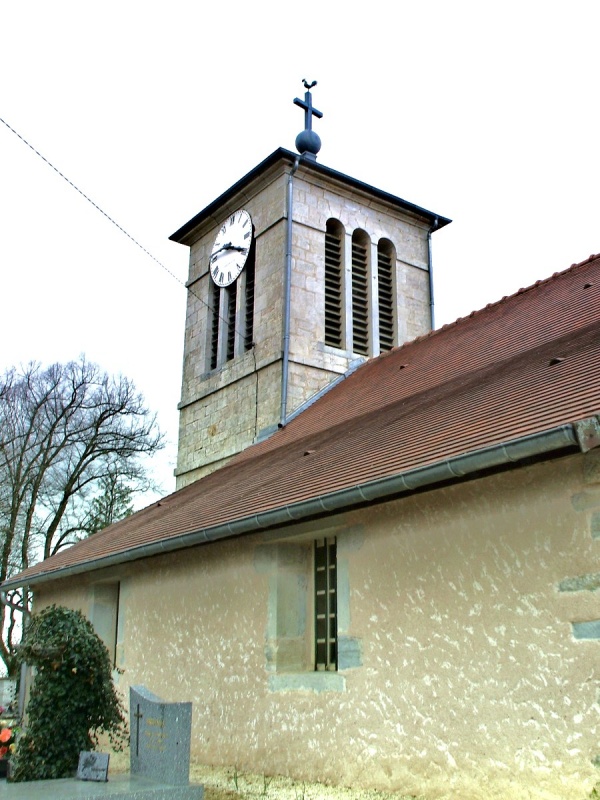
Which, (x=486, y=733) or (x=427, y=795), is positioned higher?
(x=486, y=733)

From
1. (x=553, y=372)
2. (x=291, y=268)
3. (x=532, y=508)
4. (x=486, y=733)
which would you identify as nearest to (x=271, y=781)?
(x=486, y=733)

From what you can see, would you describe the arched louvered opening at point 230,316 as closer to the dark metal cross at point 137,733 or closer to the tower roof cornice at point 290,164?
the tower roof cornice at point 290,164

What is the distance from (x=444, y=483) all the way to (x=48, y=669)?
347 centimetres

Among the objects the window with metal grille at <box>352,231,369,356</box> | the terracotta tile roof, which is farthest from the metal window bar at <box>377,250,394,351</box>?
the terracotta tile roof

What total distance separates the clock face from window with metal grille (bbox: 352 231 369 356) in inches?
78.6

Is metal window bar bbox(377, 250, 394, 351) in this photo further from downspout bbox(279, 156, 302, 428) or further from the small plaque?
the small plaque

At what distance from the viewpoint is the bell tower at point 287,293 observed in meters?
14.3

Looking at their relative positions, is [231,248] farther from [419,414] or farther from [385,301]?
[419,414]

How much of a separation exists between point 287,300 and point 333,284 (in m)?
1.35

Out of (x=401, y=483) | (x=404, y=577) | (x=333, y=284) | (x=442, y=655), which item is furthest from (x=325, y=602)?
(x=333, y=284)

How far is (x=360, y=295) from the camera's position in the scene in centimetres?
1570

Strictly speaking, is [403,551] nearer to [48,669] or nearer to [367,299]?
[48,669]

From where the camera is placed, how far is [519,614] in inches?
221

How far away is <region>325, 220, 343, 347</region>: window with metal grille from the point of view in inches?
594
